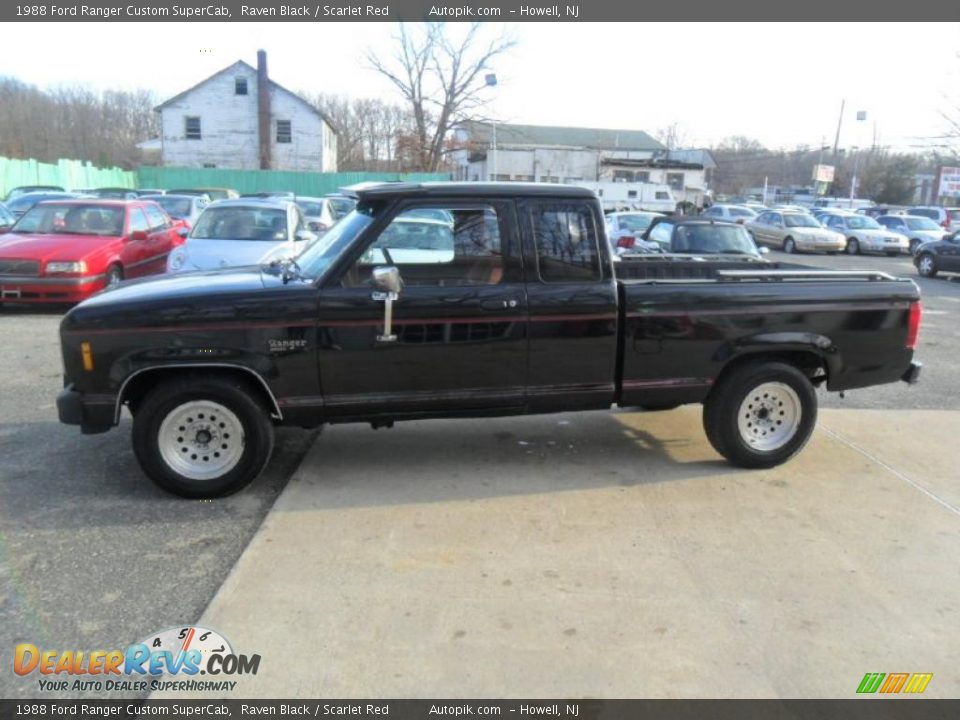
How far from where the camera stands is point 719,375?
5.09 meters

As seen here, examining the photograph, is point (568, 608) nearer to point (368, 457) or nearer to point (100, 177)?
point (368, 457)

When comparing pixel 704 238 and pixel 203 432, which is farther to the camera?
pixel 704 238

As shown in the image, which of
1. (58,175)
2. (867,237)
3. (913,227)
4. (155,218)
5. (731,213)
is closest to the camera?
(155,218)

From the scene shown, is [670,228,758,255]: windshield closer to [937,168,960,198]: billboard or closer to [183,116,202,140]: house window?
[937,168,960,198]: billboard

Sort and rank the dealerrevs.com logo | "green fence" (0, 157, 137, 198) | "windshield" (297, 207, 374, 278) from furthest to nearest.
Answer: "green fence" (0, 157, 137, 198) < "windshield" (297, 207, 374, 278) < the dealerrevs.com logo

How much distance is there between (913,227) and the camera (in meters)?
30.1

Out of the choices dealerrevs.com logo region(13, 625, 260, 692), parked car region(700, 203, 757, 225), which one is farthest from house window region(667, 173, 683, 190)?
dealerrevs.com logo region(13, 625, 260, 692)

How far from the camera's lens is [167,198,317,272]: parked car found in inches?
398

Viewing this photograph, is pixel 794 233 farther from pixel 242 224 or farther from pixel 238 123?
pixel 238 123

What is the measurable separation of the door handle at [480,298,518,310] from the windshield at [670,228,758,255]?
7.58 metres

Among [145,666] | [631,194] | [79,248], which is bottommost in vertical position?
[145,666]

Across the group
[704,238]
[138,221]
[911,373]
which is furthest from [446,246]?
[138,221]

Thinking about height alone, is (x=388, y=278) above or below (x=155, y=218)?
above

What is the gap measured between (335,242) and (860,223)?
29.7m
